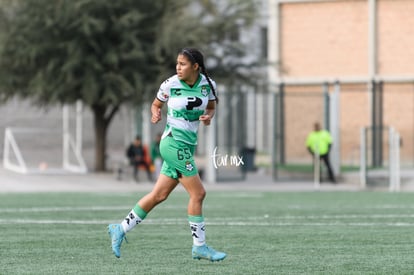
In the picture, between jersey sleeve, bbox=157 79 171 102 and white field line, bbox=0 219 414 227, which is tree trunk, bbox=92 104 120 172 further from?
jersey sleeve, bbox=157 79 171 102

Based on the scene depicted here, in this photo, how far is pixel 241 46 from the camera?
38.9m

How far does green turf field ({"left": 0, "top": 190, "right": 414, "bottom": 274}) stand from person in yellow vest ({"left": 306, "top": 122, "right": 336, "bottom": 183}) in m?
15.7

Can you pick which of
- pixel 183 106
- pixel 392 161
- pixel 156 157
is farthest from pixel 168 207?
pixel 156 157

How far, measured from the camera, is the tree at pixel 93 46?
1416 inches

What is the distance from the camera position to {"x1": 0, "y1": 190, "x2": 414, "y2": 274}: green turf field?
10.6 metres

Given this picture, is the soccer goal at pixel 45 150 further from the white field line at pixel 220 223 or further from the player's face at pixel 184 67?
the player's face at pixel 184 67

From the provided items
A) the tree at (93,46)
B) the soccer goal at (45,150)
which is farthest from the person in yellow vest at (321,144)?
the soccer goal at (45,150)

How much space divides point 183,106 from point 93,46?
25.5 metres

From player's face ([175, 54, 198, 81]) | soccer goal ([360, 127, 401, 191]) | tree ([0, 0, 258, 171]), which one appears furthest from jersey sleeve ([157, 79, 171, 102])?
tree ([0, 0, 258, 171])

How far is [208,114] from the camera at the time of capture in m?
11.3

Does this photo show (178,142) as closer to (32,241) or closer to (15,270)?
(15,270)

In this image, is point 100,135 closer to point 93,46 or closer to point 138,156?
point 138,156

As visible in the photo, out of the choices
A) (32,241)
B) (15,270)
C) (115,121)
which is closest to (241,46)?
(115,121)

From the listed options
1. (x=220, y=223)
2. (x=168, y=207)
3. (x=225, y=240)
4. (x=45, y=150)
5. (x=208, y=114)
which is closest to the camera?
(x=208, y=114)
